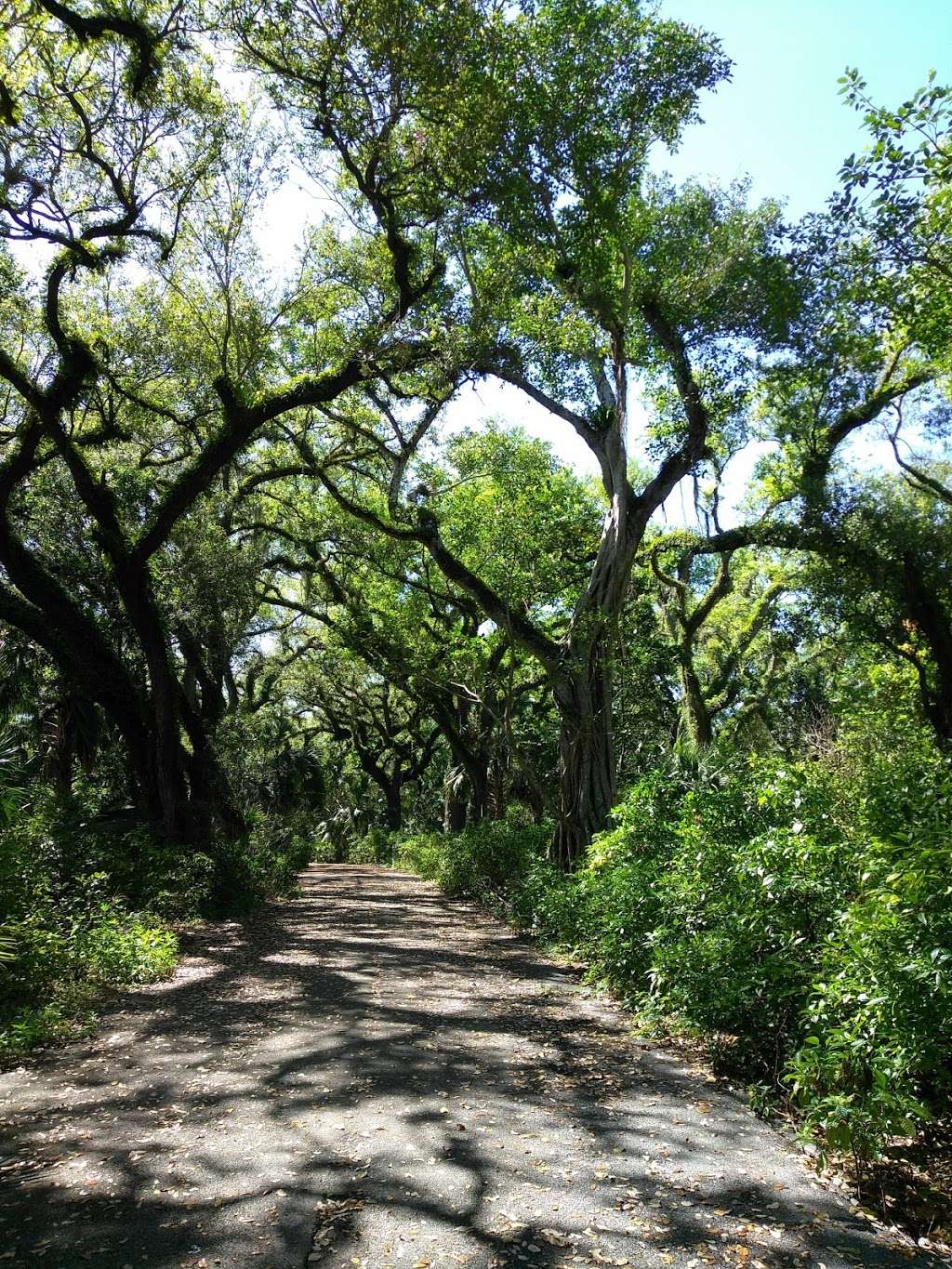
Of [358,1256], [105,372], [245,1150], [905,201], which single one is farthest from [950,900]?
[105,372]

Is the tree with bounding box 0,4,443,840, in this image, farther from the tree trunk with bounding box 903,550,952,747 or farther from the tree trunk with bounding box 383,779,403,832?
the tree trunk with bounding box 383,779,403,832

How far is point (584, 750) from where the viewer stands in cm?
1120

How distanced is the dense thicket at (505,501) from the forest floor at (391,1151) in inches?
18.3

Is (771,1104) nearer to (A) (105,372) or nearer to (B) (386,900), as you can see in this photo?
(A) (105,372)

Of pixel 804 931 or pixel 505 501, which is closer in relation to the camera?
pixel 804 931

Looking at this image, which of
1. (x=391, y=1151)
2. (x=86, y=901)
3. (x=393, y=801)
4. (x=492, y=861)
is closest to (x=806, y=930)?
(x=391, y=1151)

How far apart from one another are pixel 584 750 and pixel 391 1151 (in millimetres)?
7744

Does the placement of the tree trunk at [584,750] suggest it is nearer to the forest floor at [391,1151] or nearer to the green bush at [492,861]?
the green bush at [492,861]

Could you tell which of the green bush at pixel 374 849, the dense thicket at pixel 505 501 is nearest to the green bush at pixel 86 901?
the dense thicket at pixel 505 501

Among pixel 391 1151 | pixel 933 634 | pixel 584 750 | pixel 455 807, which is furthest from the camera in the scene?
pixel 455 807

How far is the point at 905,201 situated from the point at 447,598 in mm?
12742

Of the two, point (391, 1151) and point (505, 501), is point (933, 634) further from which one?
point (391, 1151)

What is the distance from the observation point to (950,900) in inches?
127

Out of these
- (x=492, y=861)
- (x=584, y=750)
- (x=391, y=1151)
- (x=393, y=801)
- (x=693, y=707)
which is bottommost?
(x=391, y=1151)
